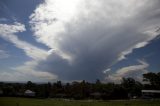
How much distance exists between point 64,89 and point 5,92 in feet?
99.8

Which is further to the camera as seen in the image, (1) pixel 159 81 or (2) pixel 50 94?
(1) pixel 159 81

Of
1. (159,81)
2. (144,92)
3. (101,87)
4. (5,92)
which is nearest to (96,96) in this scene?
(101,87)

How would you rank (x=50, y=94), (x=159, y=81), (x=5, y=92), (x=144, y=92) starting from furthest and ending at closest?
(x=159, y=81)
(x=144, y=92)
(x=50, y=94)
(x=5, y=92)

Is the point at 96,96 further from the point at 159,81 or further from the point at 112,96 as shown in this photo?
the point at 159,81

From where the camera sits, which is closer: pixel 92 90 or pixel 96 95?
pixel 96 95

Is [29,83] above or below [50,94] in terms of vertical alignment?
above

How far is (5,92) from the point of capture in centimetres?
9000

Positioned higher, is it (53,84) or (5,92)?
(53,84)

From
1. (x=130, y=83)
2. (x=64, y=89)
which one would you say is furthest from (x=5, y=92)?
(x=130, y=83)

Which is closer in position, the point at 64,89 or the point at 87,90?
the point at 87,90

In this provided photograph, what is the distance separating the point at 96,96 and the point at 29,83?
1852 inches

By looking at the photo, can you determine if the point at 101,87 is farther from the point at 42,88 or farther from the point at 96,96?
the point at 42,88

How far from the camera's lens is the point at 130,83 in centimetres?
11662

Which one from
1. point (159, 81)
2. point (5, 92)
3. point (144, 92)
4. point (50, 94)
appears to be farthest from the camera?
point (159, 81)
